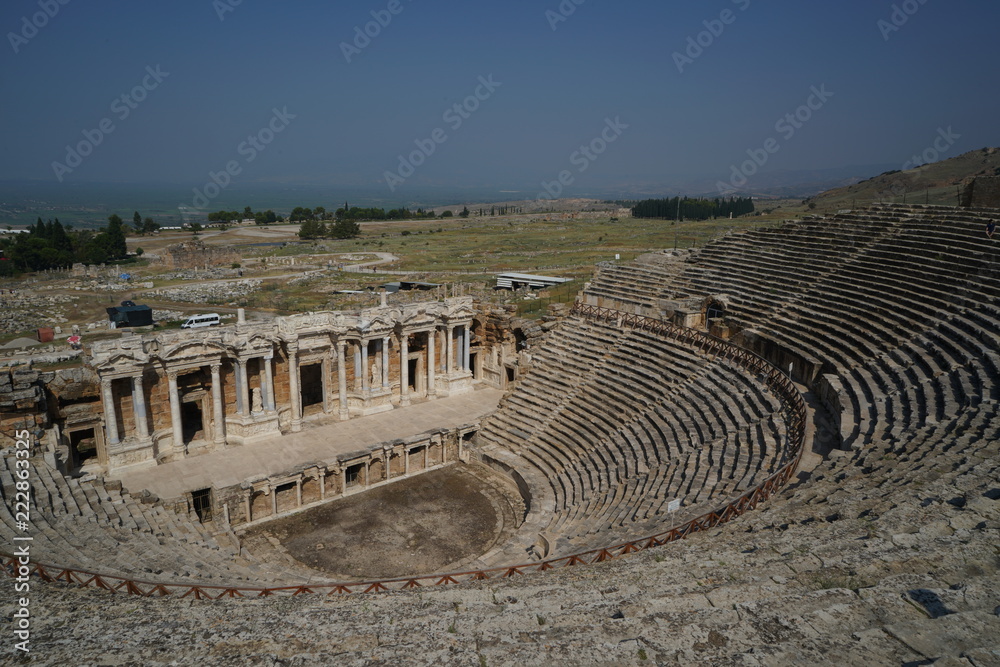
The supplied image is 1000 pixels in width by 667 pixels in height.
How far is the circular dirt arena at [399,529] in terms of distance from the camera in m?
18.5

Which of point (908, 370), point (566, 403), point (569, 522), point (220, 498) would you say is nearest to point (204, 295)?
point (220, 498)

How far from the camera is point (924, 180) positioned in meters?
61.8

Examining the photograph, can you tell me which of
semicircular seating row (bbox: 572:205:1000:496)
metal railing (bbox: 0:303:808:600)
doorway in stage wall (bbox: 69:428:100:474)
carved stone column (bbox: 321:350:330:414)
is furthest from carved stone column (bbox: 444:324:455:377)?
doorway in stage wall (bbox: 69:428:100:474)

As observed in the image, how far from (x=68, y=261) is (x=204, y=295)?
2811 centimetres

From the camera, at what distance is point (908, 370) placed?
1678cm

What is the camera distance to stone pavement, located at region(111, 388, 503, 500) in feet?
69.1

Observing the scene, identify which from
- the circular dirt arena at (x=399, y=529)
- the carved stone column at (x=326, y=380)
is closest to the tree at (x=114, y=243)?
the carved stone column at (x=326, y=380)

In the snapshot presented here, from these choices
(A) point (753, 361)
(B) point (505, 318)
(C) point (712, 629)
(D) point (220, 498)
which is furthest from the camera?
(B) point (505, 318)

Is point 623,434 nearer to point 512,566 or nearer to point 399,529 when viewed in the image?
point 399,529

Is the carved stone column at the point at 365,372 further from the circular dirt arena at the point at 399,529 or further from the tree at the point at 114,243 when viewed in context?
the tree at the point at 114,243

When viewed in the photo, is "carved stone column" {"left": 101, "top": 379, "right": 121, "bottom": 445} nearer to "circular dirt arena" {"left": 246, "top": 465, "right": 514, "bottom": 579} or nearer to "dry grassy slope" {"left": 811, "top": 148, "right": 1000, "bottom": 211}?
"circular dirt arena" {"left": 246, "top": 465, "right": 514, "bottom": 579}

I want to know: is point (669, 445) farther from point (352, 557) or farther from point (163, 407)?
point (163, 407)

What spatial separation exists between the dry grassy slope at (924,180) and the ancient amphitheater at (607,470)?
112ft

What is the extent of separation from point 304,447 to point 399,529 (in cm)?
575
